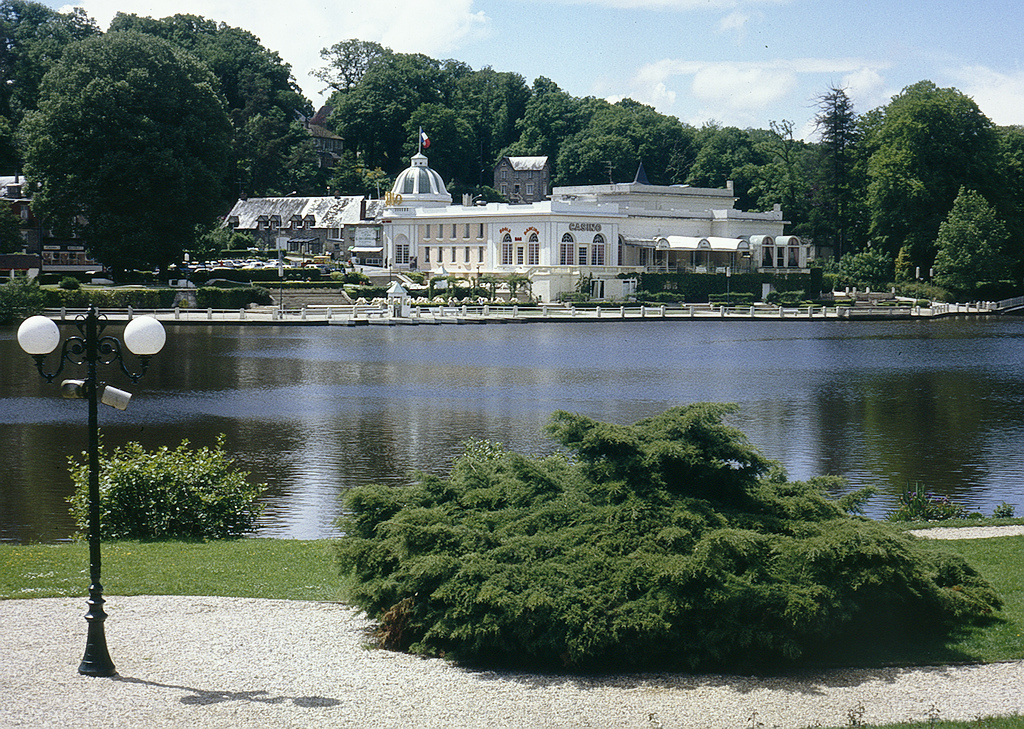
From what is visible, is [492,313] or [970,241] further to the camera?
[970,241]

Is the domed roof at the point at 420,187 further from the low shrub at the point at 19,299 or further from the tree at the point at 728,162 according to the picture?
the low shrub at the point at 19,299

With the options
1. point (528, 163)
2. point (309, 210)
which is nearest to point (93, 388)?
point (309, 210)

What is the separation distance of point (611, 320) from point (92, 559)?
202ft

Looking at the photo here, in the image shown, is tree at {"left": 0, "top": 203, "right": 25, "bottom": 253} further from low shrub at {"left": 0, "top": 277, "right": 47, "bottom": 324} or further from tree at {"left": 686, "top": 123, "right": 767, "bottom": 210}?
tree at {"left": 686, "top": 123, "right": 767, "bottom": 210}

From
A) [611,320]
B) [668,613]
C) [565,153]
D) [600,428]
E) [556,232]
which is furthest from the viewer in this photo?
[565,153]

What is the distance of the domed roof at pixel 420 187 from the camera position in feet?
305

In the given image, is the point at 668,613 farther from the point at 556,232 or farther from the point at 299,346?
the point at 556,232

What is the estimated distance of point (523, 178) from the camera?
118188mm

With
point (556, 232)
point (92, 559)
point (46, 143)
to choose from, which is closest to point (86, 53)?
point (46, 143)

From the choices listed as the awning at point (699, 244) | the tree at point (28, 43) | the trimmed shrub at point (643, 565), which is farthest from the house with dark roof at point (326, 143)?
the trimmed shrub at point (643, 565)

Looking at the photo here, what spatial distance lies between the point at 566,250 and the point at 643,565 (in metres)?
73.6

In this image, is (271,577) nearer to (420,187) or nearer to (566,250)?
(566,250)

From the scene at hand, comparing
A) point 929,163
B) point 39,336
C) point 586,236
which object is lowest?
point 39,336

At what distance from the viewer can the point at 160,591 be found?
37.8 feet
